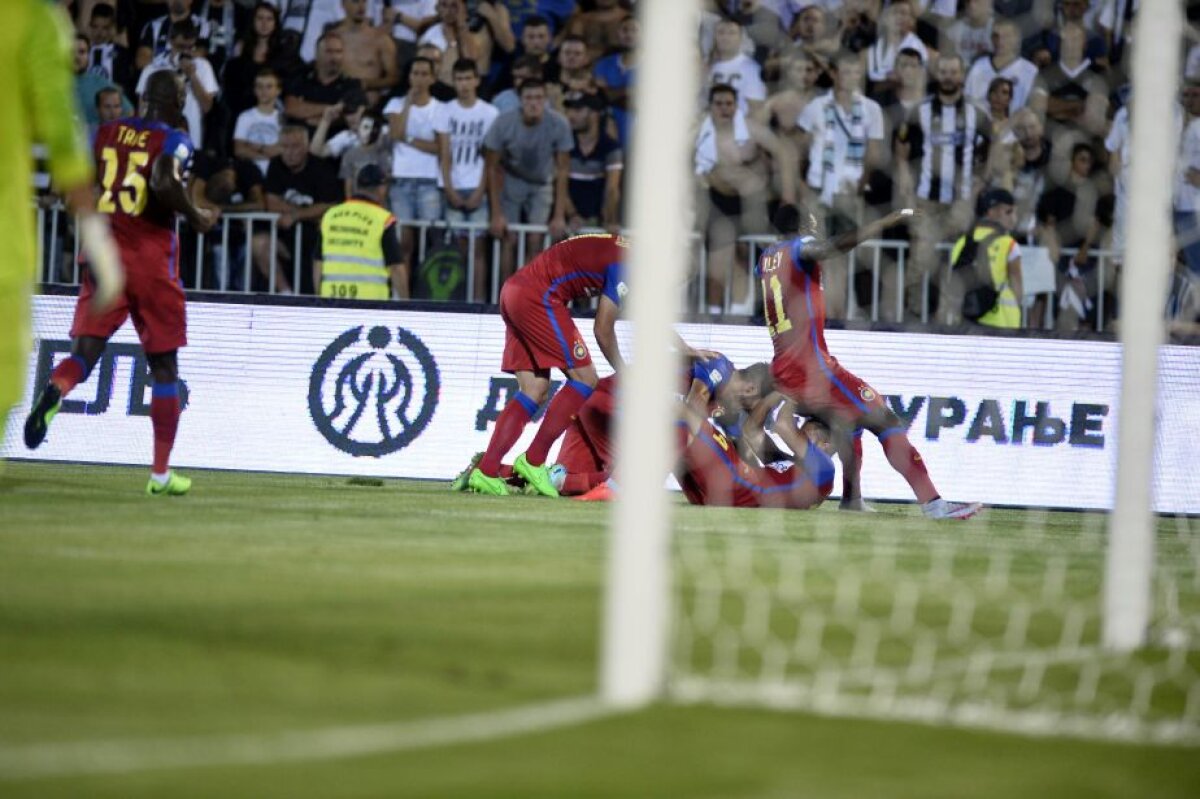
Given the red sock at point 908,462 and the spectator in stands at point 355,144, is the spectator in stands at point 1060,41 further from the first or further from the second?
the spectator in stands at point 355,144

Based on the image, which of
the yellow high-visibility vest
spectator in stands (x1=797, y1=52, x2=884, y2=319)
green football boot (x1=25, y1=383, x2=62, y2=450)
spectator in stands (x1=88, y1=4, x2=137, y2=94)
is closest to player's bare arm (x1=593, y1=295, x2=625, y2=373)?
spectator in stands (x1=797, y1=52, x2=884, y2=319)

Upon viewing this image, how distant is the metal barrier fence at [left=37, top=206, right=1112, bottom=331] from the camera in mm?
15453

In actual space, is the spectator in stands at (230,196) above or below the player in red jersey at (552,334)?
above

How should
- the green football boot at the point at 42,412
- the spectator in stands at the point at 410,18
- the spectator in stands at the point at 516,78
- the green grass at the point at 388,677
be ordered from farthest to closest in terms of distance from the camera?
the spectator in stands at the point at 410,18 → the spectator in stands at the point at 516,78 → the green football boot at the point at 42,412 → the green grass at the point at 388,677

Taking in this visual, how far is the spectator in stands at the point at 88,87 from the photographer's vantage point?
16.1 m

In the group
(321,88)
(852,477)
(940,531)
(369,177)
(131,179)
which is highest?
(321,88)

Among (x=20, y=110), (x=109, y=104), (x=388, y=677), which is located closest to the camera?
(x=388, y=677)

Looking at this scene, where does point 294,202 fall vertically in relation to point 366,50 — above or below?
below

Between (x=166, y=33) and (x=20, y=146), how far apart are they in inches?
389

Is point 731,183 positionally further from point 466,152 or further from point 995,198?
point 466,152

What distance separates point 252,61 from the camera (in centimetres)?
1684

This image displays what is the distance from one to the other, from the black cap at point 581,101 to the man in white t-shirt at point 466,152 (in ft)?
2.01

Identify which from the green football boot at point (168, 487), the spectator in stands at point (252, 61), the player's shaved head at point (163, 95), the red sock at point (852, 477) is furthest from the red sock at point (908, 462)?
the spectator in stands at point (252, 61)

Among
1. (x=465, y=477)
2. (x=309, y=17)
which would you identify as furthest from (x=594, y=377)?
(x=309, y=17)
